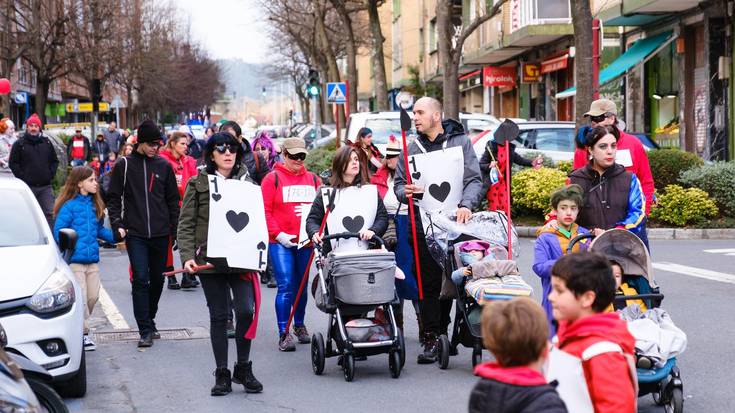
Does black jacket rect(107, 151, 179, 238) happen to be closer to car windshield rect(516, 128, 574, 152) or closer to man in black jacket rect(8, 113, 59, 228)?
man in black jacket rect(8, 113, 59, 228)

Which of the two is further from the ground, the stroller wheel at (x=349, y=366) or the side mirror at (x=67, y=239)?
the side mirror at (x=67, y=239)

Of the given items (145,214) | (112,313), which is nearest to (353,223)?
(145,214)

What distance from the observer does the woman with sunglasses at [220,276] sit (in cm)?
778

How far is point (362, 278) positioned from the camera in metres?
8.18

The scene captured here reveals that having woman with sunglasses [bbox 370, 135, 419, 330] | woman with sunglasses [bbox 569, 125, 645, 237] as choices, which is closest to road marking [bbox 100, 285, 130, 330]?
woman with sunglasses [bbox 370, 135, 419, 330]

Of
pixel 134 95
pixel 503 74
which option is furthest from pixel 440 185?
pixel 134 95

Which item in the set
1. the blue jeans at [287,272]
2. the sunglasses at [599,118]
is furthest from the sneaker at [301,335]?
the sunglasses at [599,118]

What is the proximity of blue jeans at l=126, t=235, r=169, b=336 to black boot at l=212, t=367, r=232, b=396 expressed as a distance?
213 cm

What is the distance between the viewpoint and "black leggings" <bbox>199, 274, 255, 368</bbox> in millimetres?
7770

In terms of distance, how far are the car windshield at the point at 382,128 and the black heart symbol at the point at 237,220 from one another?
14054 millimetres

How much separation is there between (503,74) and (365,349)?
1467 inches

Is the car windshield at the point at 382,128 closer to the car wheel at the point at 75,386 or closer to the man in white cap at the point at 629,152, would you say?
the man in white cap at the point at 629,152

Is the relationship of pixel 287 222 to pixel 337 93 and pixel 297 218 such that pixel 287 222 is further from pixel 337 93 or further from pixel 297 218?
pixel 337 93

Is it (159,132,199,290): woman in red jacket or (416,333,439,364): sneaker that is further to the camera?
(159,132,199,290): woman in red jacket
